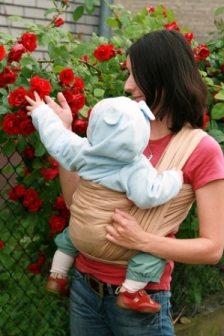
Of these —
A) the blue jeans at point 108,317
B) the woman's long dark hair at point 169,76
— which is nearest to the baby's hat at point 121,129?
the woman's long dark hair at point 169,76

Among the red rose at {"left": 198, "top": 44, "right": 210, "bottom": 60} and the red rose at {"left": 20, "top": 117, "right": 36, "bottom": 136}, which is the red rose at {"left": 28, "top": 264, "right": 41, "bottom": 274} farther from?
the red rose at {"left": 198, "top": 44, "right": 210, "bottom": 60}

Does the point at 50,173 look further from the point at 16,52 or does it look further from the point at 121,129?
the point at 121,129

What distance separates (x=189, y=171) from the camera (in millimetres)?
2107

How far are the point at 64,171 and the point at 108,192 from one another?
0.98 ft

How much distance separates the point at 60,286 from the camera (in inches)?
95.4

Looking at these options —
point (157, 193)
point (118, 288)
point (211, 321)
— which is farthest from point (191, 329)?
point (157, 193)

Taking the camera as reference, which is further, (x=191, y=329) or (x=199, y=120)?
(x=191, y=329)

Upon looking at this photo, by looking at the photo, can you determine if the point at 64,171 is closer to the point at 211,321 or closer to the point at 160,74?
the point at 160,74

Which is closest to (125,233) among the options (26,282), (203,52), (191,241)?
(191,241)

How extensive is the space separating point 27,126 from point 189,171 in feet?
1.94

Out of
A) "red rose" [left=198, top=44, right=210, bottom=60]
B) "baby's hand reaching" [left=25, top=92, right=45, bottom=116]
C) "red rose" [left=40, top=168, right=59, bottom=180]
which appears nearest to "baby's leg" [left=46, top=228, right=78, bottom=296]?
"red rose" [left=40, top=168, right=59, bottom=180]

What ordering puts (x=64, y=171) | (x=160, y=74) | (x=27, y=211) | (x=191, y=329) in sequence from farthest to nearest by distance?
(x=191, y=329) < (x=27, y=211) < (x=64, y=171) < (x=160, y=74)

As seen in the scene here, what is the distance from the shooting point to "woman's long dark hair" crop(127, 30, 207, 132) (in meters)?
2.12

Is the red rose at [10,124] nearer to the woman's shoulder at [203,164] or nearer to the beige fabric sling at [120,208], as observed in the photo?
the beige fabric sling at [120,208]
